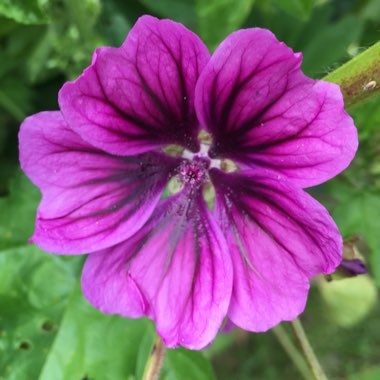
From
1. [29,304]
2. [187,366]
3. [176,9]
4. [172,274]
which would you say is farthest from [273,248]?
[176,9]

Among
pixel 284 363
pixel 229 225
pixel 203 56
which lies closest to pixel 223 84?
pixel 203 56

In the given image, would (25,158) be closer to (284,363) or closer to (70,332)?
(70,332)

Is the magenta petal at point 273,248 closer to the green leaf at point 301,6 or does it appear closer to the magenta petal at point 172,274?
the magenta petal at point 172,274

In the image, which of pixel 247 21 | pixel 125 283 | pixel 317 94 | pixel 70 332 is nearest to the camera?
pixel 317 94

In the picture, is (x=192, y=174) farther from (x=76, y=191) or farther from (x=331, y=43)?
(x=331, y=43)


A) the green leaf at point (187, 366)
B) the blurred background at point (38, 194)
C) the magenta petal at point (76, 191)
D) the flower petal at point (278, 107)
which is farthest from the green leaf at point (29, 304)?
the flower petal at point (278, 107)
